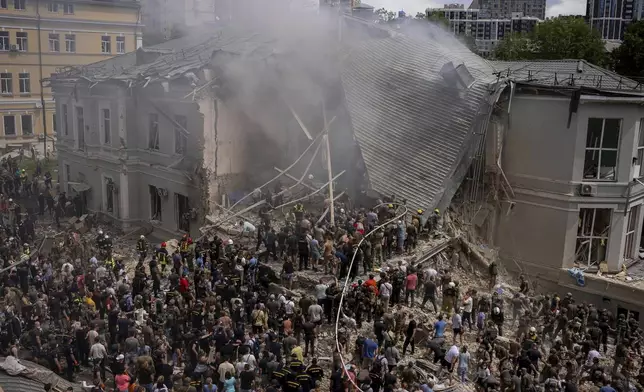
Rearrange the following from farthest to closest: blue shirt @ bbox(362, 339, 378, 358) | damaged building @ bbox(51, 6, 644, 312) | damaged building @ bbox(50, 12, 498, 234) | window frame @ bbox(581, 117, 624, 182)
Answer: damaged building @ bbox(50, 12, 498, 234) < damaged building @ bbox(51, 6, 644, 312) < window frame @ bbox(581, 117, 624, 182) < blue shirt @ bbox(362, 339, 378, 358)

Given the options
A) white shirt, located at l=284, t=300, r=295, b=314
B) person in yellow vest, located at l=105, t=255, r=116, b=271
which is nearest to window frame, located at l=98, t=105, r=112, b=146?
person in yellow vest, located at l=105, t=255, r=116, b=271

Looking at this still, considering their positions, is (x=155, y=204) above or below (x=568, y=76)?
below

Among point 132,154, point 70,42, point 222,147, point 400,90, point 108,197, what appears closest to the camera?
point 222,147

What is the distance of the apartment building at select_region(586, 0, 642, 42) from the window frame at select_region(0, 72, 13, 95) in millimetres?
107188

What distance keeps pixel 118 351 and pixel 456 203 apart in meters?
12.6

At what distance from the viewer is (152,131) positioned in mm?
27578

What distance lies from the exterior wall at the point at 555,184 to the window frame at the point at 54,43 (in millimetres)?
33027

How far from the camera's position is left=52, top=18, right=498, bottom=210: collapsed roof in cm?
2230

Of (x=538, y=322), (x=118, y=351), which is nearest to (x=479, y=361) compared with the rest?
(x=538, y=322)

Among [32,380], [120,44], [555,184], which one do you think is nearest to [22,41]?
[120,44]

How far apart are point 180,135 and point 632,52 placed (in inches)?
1327

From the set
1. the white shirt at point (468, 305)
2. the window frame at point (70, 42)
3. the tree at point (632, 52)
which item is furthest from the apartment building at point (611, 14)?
the white shirt at point (468, 305)

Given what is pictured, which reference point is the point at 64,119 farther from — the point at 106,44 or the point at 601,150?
the point at 601,150

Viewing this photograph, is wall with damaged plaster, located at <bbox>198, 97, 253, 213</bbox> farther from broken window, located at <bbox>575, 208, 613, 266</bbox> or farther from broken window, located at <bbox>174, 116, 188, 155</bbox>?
broken window, located at <bbox>575, 208, 613, 266</bbox>
